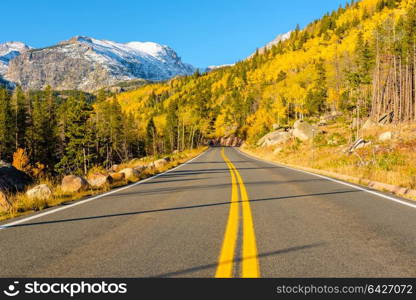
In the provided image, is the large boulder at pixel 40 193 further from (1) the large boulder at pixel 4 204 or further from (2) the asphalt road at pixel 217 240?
(2) the asphalt road at pixel 217 240

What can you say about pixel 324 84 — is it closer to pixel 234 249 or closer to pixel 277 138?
pixel 277 138

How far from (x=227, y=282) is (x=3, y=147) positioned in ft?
176

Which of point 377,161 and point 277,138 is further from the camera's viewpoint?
point 277,138

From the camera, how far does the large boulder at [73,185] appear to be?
9.82m

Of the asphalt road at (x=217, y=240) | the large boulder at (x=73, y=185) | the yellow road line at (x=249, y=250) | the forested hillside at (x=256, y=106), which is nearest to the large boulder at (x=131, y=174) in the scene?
the large boulder at (x=73, y=185)

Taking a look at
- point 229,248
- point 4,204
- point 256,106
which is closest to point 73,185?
point 4,204

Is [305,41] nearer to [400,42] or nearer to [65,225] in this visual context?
[400,42]

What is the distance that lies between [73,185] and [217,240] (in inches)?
290

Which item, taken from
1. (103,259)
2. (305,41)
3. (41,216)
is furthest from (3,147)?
(305,41)

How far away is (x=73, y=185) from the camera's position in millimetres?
10008

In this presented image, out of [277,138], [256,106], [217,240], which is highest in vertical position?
[256,106]

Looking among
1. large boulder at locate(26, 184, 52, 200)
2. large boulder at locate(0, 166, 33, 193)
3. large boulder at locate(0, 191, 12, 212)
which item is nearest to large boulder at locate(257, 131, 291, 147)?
large boulder at locate(0, 166, 33, 193)

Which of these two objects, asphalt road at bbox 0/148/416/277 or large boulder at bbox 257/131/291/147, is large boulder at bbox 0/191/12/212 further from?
large boulder at bbox 257/131/291/147

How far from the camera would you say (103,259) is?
3521 mm
